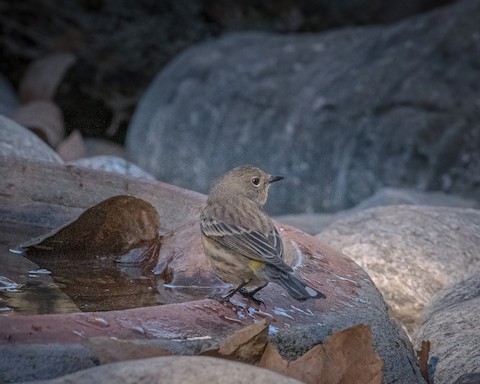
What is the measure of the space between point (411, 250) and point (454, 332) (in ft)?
3.94

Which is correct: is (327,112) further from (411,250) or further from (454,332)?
(454,332)

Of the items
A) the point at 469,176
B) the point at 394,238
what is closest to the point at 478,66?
the point at 469,176

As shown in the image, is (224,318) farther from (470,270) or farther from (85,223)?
(470,270)

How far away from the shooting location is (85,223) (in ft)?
13.1

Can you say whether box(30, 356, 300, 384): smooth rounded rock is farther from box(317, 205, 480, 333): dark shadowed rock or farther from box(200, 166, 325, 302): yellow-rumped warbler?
box(317, 205, 480, 333): dark shadowed rock

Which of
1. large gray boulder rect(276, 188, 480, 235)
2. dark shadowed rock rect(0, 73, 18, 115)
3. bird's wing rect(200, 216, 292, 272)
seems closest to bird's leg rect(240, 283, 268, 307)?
bird's wing rect(200, 216, 292, 272)

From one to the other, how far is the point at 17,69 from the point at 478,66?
650 cm

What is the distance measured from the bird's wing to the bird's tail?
0.06m

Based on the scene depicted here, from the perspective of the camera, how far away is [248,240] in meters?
3.58

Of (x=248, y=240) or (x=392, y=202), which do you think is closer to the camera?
(x=248, y=240)

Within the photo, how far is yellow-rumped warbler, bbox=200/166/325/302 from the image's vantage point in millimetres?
3348

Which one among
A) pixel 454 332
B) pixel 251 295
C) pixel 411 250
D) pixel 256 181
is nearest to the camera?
pixel 251 295

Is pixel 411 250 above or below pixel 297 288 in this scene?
below

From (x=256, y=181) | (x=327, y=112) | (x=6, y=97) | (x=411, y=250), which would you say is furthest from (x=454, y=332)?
(x=6, y=97)
